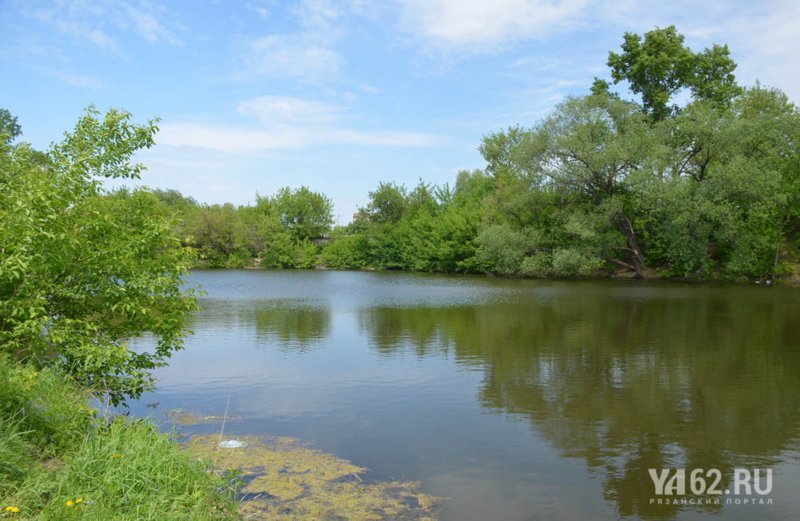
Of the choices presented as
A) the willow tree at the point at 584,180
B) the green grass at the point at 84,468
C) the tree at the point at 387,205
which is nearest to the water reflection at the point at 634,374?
the green grass at the point at 84,468

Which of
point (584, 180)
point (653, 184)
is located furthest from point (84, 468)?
point (584, 180)

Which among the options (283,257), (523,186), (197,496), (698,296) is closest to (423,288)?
(523,186)

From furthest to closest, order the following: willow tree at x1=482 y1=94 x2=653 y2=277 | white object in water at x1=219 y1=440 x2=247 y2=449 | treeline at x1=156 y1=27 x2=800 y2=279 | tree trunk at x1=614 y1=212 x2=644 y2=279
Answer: tree trunk at x1=614 y1=212 x2=644 y2=279 < willow tree at x1=482 y1=94 x2=653 y2=277 < treeline at x1=156 y1=27 x2=800 y2=279 < white object in water at x1=219 y1=440 x2=247 y2=449

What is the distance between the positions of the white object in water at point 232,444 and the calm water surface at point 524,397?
705 mm

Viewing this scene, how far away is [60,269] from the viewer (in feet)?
26.6

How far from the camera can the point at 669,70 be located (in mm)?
45781

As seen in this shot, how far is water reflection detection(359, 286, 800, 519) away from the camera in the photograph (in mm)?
8305

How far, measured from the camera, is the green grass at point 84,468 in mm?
4992

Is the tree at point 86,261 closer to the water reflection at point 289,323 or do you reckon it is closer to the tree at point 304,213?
the water reflection at point 289,323

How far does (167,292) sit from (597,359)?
416 inches

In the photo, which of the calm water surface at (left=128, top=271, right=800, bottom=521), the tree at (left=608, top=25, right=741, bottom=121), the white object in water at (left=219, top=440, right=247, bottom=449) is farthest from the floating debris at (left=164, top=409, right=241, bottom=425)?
the tree at (left=608, top=25, right=741, bottom=121)

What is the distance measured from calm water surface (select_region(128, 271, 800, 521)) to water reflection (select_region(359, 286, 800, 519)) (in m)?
0.05

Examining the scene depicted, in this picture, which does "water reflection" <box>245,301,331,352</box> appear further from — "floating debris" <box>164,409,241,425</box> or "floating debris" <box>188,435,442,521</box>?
"floating debris" <box>188,435,442,521</box>

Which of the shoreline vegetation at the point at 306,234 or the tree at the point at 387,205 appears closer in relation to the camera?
the shoreline vegetation at the point at 306,234
